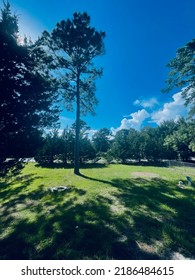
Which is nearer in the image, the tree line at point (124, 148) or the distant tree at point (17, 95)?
the distant tree at point (17, 95)

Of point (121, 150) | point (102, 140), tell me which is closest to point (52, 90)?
point (121, 150)

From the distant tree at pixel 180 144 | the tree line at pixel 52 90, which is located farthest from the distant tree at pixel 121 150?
the distant tree at pixel 180 144

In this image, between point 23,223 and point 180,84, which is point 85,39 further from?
point 23,223

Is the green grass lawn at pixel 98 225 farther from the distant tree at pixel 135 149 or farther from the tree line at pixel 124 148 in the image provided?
the distant tree at pixel 135 149

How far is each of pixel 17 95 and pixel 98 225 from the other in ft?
18.1

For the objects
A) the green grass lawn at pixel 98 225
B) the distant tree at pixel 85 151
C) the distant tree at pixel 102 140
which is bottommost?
the green grass lawn at pixel 98 225

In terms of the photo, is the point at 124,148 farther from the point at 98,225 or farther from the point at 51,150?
the point at 98,225

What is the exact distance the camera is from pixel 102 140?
6475 cm

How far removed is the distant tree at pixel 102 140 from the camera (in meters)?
61.3

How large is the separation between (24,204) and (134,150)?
1207 inches

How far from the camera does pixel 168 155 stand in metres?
40.0

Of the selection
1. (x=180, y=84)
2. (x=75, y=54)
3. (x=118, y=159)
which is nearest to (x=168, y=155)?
(x=118, y=159)

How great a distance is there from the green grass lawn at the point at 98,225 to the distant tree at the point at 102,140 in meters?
51.7

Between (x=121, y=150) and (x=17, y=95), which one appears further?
(x=121, y=150)
